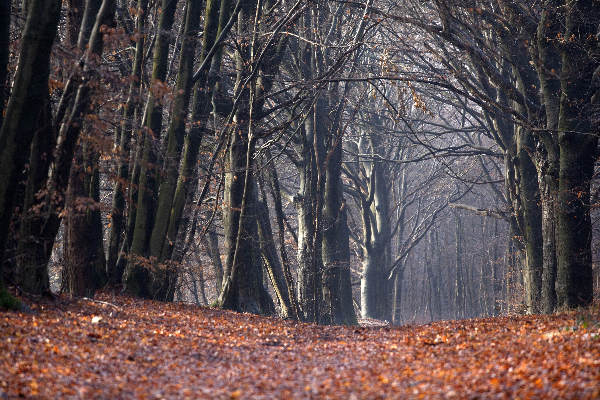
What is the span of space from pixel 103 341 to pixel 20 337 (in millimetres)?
1002

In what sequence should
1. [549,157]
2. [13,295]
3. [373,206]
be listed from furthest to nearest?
[373,206] → [549,157] → [13,295]

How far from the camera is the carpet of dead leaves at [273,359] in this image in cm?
521

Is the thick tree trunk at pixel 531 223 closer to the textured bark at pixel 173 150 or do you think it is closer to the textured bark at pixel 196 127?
the textured bark at pixel 196 127

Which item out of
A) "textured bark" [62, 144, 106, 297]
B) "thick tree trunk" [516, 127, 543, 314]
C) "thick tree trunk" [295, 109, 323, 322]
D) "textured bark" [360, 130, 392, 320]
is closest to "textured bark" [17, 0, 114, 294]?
"textured bark" [62, 144, 106, 297]

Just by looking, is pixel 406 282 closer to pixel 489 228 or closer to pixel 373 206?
pixel 489 228

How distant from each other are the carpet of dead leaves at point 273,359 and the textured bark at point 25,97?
5.48 ft

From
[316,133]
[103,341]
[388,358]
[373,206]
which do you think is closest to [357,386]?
[388,358]

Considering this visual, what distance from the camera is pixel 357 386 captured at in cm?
553

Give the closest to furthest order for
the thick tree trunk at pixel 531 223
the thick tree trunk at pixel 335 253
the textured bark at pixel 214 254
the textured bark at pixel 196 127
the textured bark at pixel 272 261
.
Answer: the textured bark at pixel 196 127 < the thick tree trunk at pixel 531 223 < the textured bark at pixel 272 261 < the thick tree trunk at pixel 335 253 < the textured bark at pixel 214 254

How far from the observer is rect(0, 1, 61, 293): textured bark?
25.6 feet

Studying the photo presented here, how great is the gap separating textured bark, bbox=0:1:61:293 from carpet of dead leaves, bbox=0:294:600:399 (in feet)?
5.48

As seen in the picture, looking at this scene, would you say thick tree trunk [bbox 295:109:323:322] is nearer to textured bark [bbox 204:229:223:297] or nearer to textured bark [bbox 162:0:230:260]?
textured bark [bbox 162:0:230:260]

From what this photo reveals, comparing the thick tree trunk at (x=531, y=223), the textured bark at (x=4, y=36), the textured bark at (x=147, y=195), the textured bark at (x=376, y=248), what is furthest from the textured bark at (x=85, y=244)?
the textured bark at (x=376, y=248)

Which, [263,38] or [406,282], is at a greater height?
[263,38]
